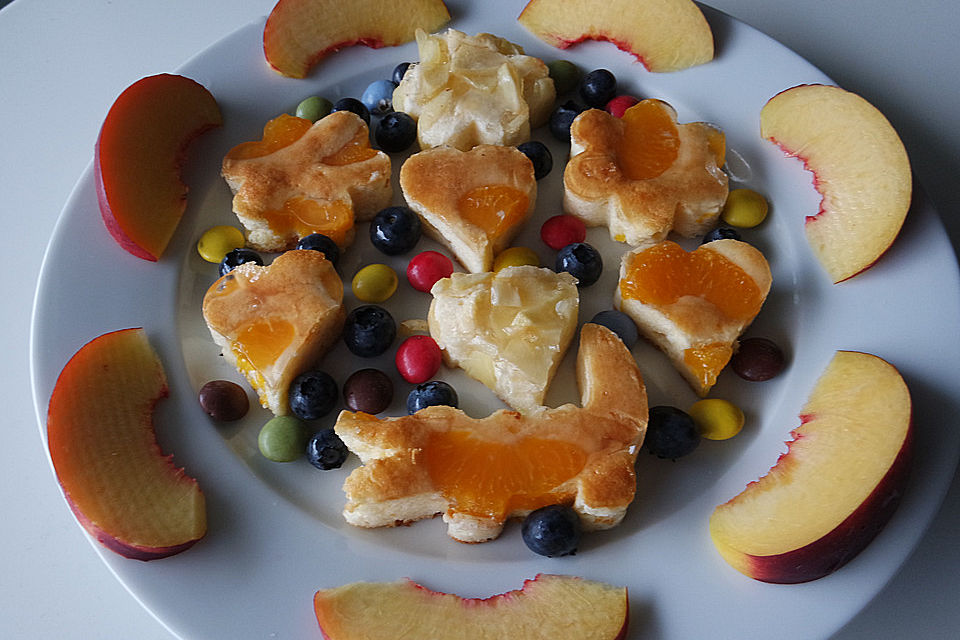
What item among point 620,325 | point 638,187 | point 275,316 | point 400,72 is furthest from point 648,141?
point 275,316

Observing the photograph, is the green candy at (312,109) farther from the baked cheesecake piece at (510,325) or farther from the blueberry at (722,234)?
the blueberry at (722,234)

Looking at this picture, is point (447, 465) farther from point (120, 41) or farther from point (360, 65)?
point (120, 41)

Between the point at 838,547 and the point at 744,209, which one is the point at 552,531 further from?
the point at 744,209

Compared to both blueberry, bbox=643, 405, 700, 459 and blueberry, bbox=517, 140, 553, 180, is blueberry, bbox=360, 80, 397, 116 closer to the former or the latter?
blueberry, bbox=517, 140, 553, 180

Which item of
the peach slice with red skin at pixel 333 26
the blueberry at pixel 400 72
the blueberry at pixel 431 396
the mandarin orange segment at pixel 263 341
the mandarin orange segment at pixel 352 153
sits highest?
the peach slice with red skin at pixel 333 26

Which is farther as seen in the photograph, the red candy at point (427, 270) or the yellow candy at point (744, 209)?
the yellow candy at point (744, 209)

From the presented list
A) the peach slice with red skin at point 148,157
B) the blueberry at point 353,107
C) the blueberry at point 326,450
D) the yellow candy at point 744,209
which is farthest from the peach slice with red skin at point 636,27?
the blueberry at point 326,450

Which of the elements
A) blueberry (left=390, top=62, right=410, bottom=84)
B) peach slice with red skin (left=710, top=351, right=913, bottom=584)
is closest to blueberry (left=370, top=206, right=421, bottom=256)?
blueberry (left=390, top=62, right=410, bottom=84)

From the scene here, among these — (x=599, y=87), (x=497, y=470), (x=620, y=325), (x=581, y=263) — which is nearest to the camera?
(x=497, y=470)
